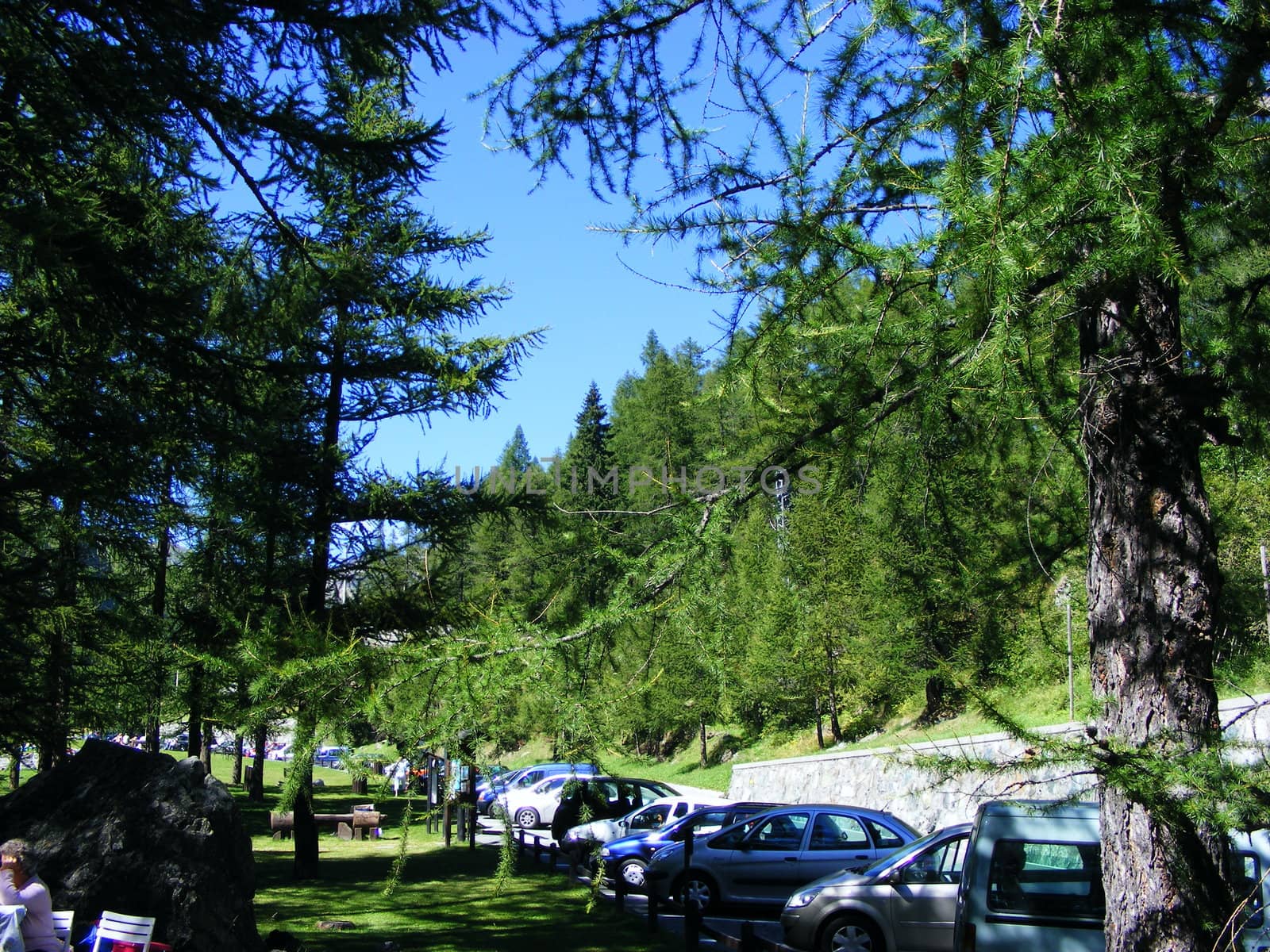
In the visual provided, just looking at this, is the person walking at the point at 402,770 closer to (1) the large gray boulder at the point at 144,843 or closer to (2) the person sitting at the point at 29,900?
(2) the person sitting at the point at 29,900

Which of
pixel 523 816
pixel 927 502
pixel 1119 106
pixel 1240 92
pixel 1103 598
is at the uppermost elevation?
pixel 1240 92

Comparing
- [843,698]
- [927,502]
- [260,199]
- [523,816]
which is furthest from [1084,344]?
[843,698]

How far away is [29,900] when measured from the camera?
693cm

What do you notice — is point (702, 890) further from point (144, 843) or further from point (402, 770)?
point (402, 770)

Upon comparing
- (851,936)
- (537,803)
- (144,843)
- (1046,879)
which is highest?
(144,843)

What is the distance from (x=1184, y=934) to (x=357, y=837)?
62.5 feet

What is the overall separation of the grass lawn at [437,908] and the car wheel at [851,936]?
1649mm

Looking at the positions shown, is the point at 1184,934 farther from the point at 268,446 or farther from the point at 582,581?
the point at 268,446

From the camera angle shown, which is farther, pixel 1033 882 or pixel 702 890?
pixel 702 890

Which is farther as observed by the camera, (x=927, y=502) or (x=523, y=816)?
(x=523, y=816)

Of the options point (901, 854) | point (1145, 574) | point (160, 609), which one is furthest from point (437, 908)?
point (1145, 574)

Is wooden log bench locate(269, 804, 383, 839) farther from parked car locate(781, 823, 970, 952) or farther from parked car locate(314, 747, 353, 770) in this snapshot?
parked car locate(314, 747, 353, 770)

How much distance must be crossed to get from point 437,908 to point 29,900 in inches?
258

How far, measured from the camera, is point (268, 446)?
8.36 meters
